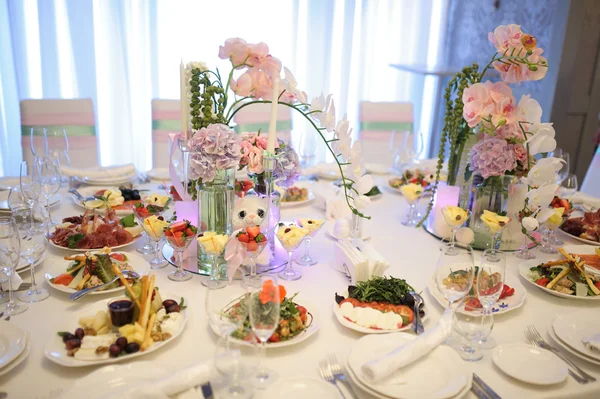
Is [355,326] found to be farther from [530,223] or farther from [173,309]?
[530,223]

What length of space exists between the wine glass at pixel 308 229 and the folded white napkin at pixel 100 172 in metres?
1.21

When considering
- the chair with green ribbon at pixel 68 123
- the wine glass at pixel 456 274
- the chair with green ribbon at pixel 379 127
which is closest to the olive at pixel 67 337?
the wine glass at pixel 456 274

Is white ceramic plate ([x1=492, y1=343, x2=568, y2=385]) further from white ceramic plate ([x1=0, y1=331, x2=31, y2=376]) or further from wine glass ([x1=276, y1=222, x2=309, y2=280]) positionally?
white ceramic plate ([x1=0, y1=331, x2=31, y2=376])

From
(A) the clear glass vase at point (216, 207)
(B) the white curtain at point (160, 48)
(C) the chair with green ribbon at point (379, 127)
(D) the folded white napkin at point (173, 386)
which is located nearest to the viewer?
(D) the folded white napkin at point (173, 386)

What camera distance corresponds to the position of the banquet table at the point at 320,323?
3.44ft

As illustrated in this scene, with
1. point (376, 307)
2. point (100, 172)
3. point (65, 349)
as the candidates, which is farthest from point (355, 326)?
point (100, 172)

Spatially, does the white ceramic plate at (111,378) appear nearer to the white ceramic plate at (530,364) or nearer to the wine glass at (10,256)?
the wine glass at (10,256)

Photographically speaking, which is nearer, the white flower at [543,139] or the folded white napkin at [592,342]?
the folded white napkin at [592,342]

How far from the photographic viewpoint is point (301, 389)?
3.30 ft

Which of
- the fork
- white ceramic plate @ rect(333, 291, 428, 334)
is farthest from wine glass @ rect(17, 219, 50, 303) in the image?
the fork

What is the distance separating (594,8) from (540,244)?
2887 millimetres

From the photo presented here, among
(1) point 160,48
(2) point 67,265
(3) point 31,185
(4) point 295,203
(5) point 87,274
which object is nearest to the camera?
(5) point 87,274

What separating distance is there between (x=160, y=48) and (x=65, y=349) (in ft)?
10.3

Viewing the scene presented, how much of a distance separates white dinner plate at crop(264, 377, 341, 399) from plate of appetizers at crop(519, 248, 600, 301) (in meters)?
0.81
